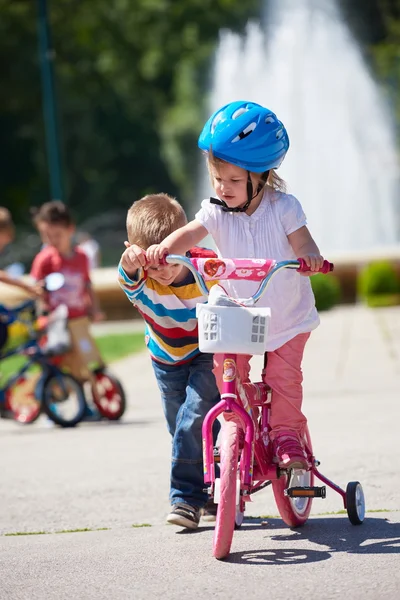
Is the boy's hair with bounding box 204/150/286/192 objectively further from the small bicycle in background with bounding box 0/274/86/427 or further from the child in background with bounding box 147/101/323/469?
the small bicycle in background with bounding box 0/274/86/427

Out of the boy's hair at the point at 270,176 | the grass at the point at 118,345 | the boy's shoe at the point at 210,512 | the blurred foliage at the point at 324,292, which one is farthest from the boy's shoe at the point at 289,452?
the blurred foliage at the point at 324,292

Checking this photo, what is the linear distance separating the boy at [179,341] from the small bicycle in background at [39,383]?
4.06 meters

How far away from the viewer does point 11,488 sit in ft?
20.4

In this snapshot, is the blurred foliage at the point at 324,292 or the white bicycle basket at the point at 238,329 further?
the blurred foliage at the point at 324,292

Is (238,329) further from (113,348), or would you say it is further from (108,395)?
(113,348)

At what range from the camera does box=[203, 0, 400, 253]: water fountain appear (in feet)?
85.5

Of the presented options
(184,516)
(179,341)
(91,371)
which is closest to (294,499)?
(184,516)

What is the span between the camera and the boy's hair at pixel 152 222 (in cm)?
488

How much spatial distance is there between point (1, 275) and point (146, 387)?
2640 millimetres

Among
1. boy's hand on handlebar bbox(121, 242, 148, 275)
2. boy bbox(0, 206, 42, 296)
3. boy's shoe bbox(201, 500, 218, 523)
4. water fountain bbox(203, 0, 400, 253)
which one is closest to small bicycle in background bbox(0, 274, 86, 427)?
boy bbox(0, 206, 42, 296)

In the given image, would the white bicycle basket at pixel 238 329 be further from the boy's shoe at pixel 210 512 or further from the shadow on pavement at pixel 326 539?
the boy's shoe at pixel 210 512

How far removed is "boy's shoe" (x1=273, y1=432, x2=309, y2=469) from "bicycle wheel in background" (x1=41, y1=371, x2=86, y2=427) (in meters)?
4.62

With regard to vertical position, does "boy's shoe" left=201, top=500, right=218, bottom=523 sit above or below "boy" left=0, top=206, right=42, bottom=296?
below

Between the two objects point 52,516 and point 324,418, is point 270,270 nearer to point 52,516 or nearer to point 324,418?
point 52,516
